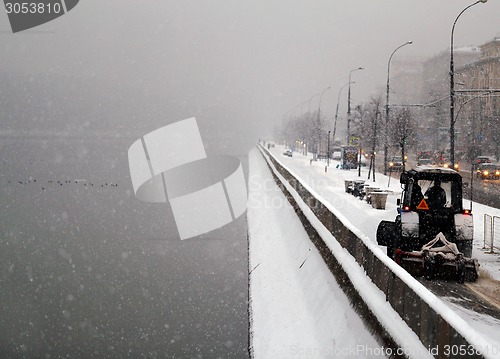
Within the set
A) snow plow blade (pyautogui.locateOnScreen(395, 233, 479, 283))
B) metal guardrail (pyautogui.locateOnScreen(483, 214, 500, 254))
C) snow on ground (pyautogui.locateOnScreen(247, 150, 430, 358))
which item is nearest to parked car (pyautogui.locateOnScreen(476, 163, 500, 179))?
metal guardrail (pyautogui.locateOnScreen(483, 214, 500, 254))

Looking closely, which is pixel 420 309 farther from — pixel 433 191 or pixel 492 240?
pixel 492 240

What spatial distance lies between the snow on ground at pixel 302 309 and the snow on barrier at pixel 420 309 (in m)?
0.15

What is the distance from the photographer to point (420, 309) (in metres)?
5.60

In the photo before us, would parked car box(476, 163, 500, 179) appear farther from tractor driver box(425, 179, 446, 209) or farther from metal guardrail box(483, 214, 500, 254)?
tractor driver box(425, 179, 446, 209)

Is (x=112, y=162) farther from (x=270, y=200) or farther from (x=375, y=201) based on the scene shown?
(x=375, y=201)

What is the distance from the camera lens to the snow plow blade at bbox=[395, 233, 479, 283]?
1129 centimetres

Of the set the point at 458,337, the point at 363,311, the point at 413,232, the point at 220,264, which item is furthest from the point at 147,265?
the point at 458,337

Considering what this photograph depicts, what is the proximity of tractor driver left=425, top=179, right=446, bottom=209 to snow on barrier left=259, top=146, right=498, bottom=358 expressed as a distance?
3238 millimetres

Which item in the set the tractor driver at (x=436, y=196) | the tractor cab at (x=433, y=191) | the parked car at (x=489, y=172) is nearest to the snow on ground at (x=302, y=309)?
the tractor cab at (x=433, y=191)

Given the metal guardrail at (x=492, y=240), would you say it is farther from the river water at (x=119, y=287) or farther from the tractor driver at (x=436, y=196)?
the river water at (x=119, y=287)

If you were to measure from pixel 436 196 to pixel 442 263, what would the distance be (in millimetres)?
2094

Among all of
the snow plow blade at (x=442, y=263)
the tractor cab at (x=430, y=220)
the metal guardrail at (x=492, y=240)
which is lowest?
the metal guardrail at (x=492, y=240)

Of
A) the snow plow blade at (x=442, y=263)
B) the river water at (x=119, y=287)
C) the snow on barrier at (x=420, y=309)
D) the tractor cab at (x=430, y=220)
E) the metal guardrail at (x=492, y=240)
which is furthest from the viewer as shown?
the river water at (x=119, y=287)

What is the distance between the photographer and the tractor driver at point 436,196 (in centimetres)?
1273
